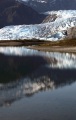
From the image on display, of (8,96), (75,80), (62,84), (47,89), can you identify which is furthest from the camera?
(75,80)

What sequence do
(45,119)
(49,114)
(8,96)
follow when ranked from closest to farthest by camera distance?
(45,119)
(49,114)
(8,96)

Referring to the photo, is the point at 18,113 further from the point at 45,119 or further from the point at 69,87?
the point at 69,87

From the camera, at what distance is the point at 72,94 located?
1473 inches

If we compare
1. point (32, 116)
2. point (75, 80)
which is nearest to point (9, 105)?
point (32, 116)

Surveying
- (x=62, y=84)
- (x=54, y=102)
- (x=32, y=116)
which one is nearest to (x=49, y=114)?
(x=32, y=116)

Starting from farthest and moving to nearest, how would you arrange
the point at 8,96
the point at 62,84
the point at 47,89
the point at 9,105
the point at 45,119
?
the point at 62,84 → the point at 47,89 → the point at 8,96 → the point at 9,105 → the point at 45,119

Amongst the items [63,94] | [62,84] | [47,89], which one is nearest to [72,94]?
[63,94]

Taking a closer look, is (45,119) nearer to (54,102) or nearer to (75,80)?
(54,102)

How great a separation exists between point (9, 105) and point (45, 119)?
6.55m

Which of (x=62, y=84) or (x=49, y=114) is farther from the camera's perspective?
(x=62, y=84)

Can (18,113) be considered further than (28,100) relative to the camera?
No

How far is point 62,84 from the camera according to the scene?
4556 centimetres

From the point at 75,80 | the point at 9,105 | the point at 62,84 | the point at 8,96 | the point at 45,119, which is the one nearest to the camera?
the point at 45,119

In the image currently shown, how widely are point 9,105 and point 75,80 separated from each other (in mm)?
18707
